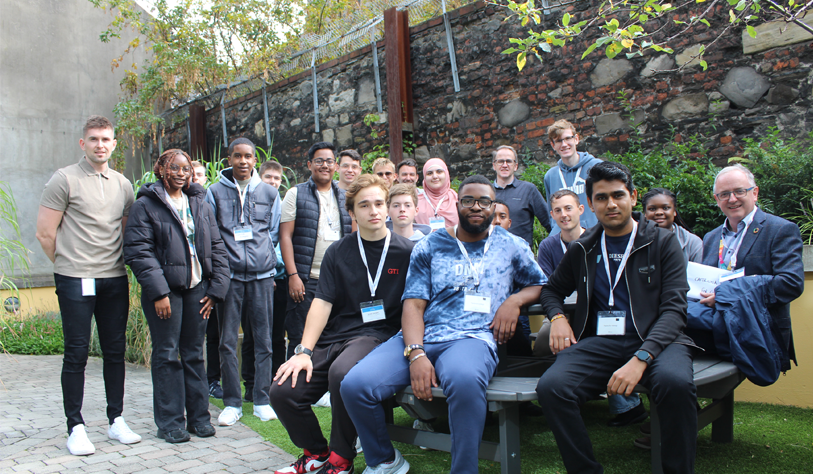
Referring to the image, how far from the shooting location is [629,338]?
264cm

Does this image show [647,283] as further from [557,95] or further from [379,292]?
[557,95]

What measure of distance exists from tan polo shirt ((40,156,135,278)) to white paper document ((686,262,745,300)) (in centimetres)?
335

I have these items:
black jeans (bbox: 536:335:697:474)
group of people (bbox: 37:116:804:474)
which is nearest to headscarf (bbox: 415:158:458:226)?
group of people (bbox: 37:116:804:474)

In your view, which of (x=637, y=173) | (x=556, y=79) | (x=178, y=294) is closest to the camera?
(x=178, y=294)

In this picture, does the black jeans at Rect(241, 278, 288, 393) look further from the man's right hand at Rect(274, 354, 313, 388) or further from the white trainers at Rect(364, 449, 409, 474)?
the white trainers at Rect(364, 449, 409, 474)

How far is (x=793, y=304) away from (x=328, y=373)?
3.05 metres

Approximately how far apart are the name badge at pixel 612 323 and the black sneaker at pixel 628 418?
1.16m

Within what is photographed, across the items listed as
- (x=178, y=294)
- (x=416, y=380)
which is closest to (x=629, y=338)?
(x=416, y=380)

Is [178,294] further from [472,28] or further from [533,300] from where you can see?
[472,28]

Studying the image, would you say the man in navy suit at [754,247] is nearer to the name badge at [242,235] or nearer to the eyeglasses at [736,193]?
the eyeglasses at [736,193]

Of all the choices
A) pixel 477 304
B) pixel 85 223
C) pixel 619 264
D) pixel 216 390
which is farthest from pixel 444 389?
pixel 216 390

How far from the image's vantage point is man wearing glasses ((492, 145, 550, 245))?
4.62m

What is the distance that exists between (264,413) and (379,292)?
156 cm

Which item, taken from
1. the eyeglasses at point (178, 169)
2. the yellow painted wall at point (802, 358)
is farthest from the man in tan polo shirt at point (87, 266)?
the yellow painted wall at point (802, 358)
